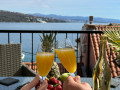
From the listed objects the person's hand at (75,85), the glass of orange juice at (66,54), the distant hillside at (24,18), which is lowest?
the person's hand at (75,85)

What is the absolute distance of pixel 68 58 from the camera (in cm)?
108

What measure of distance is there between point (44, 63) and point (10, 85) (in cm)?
37

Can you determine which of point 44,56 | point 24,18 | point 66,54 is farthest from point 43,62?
point 24,18

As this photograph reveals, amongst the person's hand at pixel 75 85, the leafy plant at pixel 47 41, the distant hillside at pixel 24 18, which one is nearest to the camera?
the person's hand at pixel 75 85

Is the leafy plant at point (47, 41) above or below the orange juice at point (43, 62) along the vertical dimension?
above

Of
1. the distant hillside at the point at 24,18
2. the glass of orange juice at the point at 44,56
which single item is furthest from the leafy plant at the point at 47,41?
the distant hillside at the point at 24,18

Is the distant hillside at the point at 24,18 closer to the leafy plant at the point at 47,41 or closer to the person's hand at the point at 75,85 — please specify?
the leafy plant at the point at 47,41

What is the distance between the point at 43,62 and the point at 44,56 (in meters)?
0.03

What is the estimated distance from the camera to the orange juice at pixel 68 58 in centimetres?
106

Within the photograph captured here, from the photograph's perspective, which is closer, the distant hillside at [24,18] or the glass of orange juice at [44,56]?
the glass of orange juice at [44,56]

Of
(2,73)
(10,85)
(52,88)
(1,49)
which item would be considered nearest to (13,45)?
(1,49)

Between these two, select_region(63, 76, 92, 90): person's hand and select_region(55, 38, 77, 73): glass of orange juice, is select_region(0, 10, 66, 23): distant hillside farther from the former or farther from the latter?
select_region(63, 76, 92, 90): person's hand

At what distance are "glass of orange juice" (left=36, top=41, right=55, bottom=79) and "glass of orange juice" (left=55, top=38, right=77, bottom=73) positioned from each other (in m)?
0.08

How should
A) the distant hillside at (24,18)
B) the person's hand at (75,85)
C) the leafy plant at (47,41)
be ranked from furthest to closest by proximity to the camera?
the distant hillside at (24,18) < the leafy plant at (47,41) < the person's hand at (75,85)
